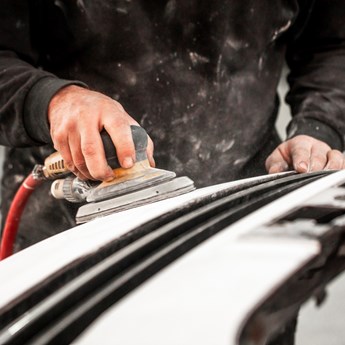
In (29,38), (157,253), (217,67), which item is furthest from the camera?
(217,67)

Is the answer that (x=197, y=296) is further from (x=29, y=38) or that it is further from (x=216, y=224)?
(x=29, y=38)

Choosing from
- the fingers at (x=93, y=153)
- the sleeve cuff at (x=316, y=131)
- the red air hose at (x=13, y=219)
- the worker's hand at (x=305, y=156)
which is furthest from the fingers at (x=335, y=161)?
the red air hose at (x=13, y=219)

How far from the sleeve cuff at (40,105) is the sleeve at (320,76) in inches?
23.4

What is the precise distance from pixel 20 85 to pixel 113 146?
30 cm

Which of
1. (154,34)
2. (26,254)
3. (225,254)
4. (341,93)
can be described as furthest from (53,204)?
(225,254)

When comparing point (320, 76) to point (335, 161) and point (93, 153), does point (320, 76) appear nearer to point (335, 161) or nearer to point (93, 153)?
point (335, 161)

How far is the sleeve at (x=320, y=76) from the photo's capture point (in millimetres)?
1333

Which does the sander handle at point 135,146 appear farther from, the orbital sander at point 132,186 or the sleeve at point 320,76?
the sleeve at point 320,76

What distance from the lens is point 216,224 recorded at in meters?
0.61

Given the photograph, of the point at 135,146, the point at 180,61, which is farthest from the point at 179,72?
the point at 135,146

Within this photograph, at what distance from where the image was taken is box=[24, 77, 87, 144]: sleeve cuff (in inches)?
38.0

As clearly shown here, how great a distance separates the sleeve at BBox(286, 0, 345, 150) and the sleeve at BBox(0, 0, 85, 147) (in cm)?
61

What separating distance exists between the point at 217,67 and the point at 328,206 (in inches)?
29.3

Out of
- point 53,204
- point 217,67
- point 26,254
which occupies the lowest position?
point 53,204
